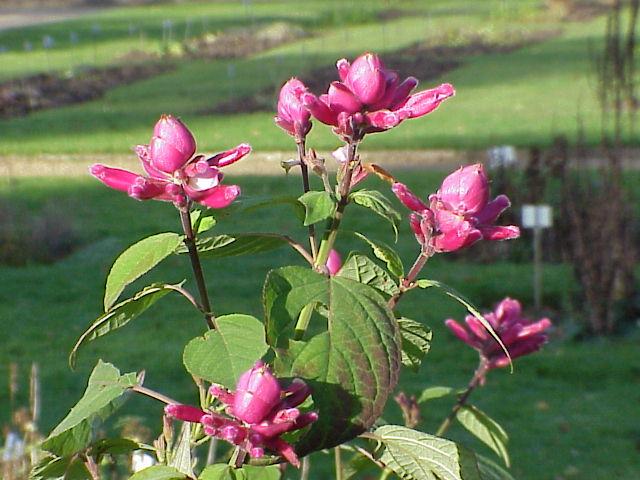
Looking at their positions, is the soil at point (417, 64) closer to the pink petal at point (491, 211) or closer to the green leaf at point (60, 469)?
the green leaf at point (60, 469)

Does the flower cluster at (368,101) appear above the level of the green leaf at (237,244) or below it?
above

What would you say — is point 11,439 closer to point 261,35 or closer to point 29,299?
point 29,299

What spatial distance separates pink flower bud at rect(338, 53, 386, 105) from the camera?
904 mm

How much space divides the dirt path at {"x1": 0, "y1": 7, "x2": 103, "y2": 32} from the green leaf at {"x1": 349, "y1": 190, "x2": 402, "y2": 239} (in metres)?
24.2

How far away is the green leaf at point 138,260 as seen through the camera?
0.93m

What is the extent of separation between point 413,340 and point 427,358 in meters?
4.36

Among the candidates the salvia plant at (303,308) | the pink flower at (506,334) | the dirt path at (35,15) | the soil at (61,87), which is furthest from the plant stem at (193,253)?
the dirt path at (35,15)

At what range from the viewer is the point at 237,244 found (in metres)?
1.00

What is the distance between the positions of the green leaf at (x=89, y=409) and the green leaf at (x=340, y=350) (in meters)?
0.16

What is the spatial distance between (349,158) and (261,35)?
66.9 ft

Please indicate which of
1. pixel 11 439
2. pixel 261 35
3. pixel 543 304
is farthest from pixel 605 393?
pixel 261 35

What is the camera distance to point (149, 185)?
88 centimetres

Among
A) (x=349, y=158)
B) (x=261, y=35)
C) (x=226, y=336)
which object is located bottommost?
(x=261, y=35)

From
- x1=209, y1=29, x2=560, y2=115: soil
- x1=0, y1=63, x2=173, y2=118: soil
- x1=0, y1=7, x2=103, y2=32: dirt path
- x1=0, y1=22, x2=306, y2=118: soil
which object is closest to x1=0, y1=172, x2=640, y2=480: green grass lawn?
x1=209, y1=29, x2=560, y2=115: soil
